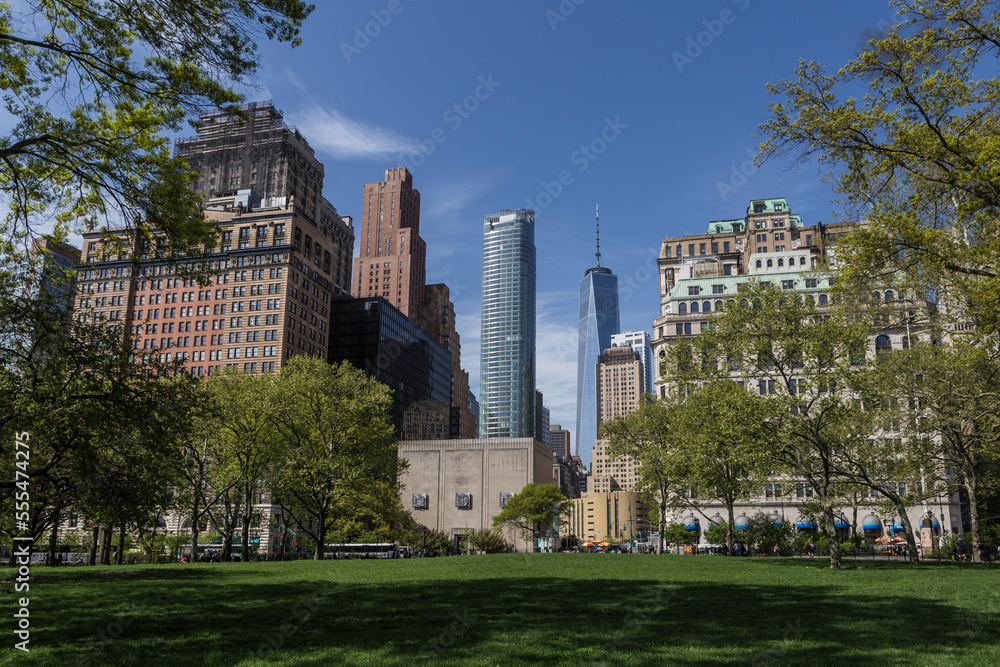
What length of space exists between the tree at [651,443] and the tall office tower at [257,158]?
134158 mm

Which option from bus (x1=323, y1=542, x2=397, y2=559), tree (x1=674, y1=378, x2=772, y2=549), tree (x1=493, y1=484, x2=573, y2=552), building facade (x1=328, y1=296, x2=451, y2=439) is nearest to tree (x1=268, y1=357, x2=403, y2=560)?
bus (x1=323, y1=542, x2=397, y2=559)

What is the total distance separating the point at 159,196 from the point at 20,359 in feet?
15.6

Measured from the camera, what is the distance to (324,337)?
16000 cm

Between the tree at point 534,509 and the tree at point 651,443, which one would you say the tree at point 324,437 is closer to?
the tree at point 651,443

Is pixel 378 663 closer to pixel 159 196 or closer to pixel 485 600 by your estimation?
pixel 485 600

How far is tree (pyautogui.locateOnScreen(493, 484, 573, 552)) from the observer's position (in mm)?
102812

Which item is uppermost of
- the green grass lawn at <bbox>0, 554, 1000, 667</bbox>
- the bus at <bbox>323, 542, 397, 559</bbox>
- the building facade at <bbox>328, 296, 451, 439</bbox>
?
the building facade at <bbox>328, 296, 451, 439</bbox>

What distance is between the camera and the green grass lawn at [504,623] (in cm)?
1005

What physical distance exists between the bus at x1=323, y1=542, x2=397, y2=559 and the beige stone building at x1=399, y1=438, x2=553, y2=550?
45413 mm

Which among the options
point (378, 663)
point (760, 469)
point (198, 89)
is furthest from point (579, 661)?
point (760, 469)

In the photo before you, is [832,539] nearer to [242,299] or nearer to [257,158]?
[242,299]

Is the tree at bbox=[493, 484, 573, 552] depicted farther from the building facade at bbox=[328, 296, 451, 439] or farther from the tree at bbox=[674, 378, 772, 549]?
the building facade at bbox=[328, 296, 451, 439]

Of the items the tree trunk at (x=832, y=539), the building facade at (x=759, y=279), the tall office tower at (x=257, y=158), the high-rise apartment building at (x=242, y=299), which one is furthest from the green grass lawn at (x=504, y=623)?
the tall office tower at (x=257, y=158)

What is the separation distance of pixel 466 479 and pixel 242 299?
217 feet
